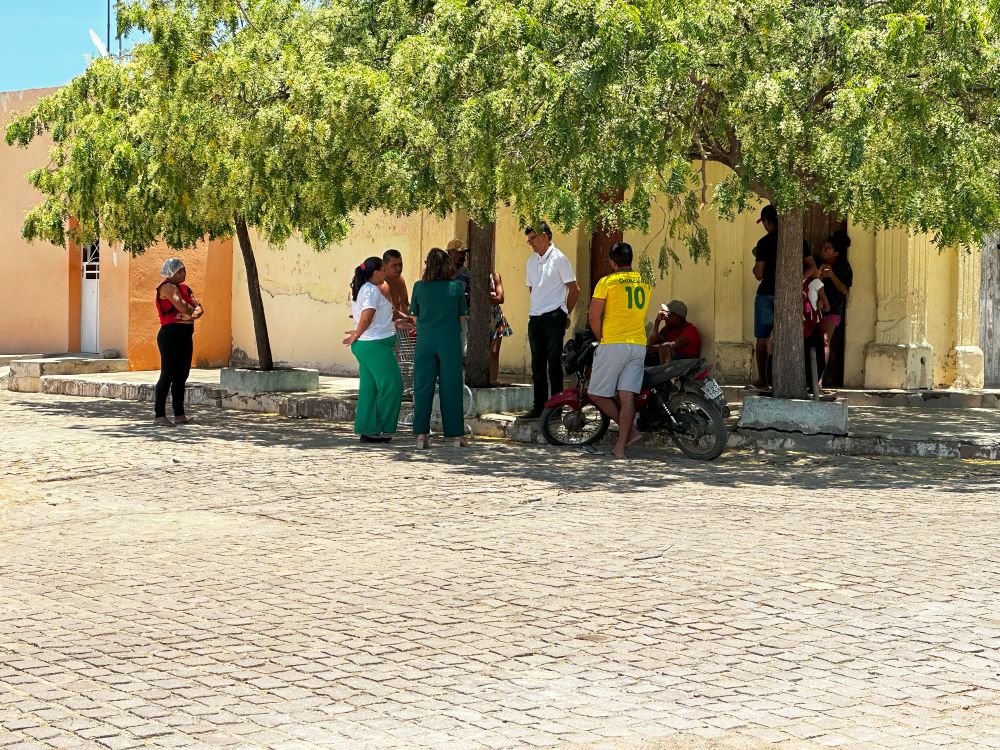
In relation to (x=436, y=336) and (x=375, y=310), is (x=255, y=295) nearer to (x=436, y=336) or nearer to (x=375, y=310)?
(x=375, y=310)

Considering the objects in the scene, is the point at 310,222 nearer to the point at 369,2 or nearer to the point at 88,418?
the point at 369,2

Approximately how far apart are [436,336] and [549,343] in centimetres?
125

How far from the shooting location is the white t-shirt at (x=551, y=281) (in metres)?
13.1

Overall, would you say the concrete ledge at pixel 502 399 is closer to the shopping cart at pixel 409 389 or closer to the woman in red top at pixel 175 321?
the shopping cart at pixel 409 389

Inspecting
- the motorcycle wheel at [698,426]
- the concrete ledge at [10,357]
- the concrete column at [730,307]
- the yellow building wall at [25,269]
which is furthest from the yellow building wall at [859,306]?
the yellow building wall at [25,269]

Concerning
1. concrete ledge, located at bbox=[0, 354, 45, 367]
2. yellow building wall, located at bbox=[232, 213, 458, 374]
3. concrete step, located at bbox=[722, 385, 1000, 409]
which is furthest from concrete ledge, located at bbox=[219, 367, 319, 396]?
concrete ledge, located at bbox=[0, 354, 45, 367]

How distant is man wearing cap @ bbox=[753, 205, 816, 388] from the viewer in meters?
14.9

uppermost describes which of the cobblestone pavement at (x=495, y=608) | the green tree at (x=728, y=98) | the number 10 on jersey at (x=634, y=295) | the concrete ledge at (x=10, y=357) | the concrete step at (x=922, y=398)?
the green tree at (x=728, y=98)

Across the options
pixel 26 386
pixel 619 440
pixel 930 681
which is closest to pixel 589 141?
pixel 619 440

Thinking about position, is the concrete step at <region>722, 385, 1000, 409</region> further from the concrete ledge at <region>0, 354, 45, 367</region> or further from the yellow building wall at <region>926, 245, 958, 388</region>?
the concrete ledge at <region>0, 354, 45, 367</region>

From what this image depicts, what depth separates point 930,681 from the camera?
5.28m

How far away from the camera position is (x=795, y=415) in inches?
497

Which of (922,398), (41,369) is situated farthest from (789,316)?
(41,369)

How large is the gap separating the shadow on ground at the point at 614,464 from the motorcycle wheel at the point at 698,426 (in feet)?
0.40
